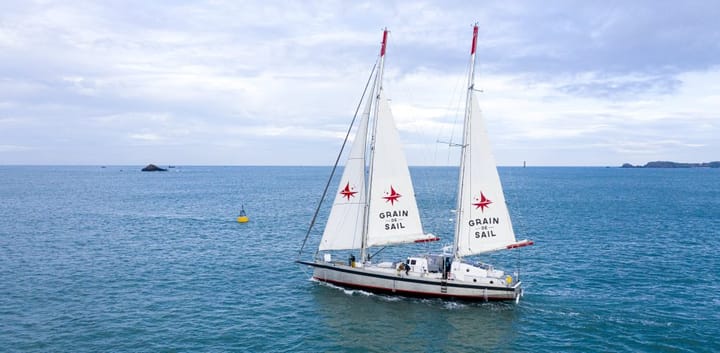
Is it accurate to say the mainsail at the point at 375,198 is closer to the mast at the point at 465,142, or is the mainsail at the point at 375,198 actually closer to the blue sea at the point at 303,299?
the mast at the point at 465,142

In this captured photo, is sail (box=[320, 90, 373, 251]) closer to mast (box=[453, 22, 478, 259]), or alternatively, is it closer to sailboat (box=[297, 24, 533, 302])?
sailboat (box=[297, 24, 533, 302])

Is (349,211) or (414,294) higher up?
(349,211)

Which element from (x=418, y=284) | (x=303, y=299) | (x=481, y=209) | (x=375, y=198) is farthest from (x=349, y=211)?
(x=481, y=209)

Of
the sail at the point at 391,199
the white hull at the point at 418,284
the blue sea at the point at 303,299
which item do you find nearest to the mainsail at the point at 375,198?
the sail at the point at 391,199

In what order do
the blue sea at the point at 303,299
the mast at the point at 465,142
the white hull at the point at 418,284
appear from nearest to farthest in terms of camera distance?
the blue sea at the point at 303,299 → the mast at the point at 465,142 → the white hull at the point at 418,284

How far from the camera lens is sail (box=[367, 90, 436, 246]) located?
4119cm

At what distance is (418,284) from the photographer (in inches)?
1572

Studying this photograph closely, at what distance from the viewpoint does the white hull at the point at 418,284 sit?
128 feet

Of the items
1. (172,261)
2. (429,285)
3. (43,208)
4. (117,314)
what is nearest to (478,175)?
(429,285)

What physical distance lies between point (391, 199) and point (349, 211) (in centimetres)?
383

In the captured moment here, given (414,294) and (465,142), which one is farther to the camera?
(414,294)

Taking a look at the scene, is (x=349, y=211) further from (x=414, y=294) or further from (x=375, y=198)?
(x=414, y=294)

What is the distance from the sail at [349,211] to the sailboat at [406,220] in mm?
85

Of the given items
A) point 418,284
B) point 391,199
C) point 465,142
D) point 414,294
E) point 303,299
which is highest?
point 465,142
